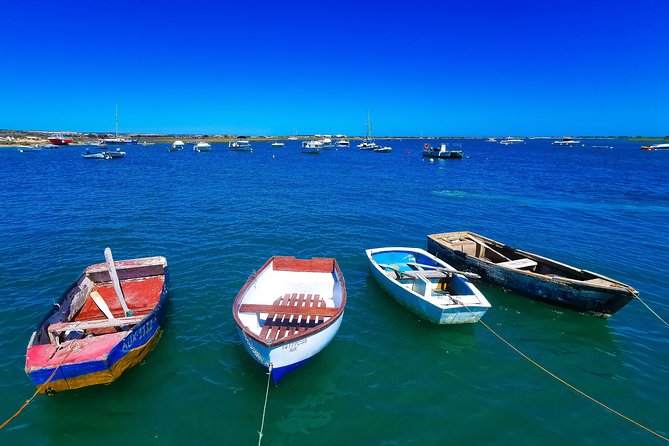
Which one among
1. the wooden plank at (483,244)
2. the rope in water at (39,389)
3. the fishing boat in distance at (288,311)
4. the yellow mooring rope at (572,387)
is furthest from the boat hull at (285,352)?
the wooden plank at (483,244)

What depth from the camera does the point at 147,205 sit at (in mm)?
31047

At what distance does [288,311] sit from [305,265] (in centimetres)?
356

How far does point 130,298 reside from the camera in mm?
12562

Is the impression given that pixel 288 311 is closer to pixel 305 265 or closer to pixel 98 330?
pixel 305 265

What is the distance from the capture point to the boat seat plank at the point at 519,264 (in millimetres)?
14938

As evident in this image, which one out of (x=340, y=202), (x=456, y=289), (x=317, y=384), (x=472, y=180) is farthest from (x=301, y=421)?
(x=472, y=180)

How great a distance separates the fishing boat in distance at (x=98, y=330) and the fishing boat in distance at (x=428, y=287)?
362 inches

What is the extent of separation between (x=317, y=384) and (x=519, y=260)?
11.6 metres

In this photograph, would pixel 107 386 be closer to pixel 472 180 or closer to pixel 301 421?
pixel 301 421

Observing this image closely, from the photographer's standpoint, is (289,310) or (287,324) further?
A: (289,310)

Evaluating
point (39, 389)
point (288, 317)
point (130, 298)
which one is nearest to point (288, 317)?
point (288, 317)

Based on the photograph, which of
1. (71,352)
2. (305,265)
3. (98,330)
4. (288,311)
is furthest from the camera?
(305,265)

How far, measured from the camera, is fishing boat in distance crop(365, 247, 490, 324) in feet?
38.4

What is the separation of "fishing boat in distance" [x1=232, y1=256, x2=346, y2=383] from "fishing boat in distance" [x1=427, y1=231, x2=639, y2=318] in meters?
7.28
